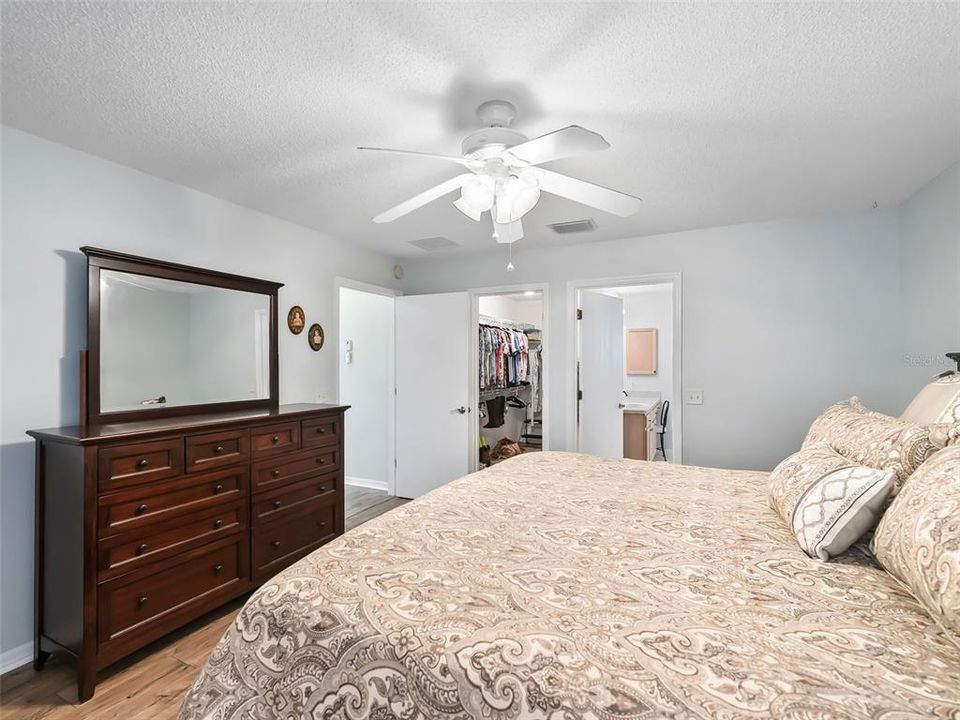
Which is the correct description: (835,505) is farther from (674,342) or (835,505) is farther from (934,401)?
(674,342)

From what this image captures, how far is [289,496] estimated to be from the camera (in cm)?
287

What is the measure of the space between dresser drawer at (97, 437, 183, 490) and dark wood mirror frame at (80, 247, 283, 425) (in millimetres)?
391

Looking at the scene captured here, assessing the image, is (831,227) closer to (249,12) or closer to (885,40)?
(885,40)

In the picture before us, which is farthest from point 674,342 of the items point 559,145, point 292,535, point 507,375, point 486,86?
point 292,535

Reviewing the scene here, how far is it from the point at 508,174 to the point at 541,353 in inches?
99.5

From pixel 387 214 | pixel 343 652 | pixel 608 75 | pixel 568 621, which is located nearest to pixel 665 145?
pixel 608 75

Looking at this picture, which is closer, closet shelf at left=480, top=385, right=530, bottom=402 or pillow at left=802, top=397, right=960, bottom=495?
pillow at left=802, top=397, right=960, bottom=495

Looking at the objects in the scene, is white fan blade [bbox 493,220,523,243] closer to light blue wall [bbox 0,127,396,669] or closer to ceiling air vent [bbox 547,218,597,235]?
ceiling air vent [bbox 547,218,597,235]

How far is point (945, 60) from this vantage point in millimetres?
1621

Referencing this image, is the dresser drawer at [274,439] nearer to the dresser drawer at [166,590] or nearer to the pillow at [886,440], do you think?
the dresser drawer at [166,590]

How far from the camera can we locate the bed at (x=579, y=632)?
81cm

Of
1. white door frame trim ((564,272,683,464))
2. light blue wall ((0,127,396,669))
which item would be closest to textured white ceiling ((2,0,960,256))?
light blue wall ((0,127,396,669))

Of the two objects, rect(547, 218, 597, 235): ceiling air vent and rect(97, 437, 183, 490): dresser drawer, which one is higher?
rect(547, 218, 597, 235): ceiling air vent

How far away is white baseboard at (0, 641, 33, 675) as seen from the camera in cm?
206
